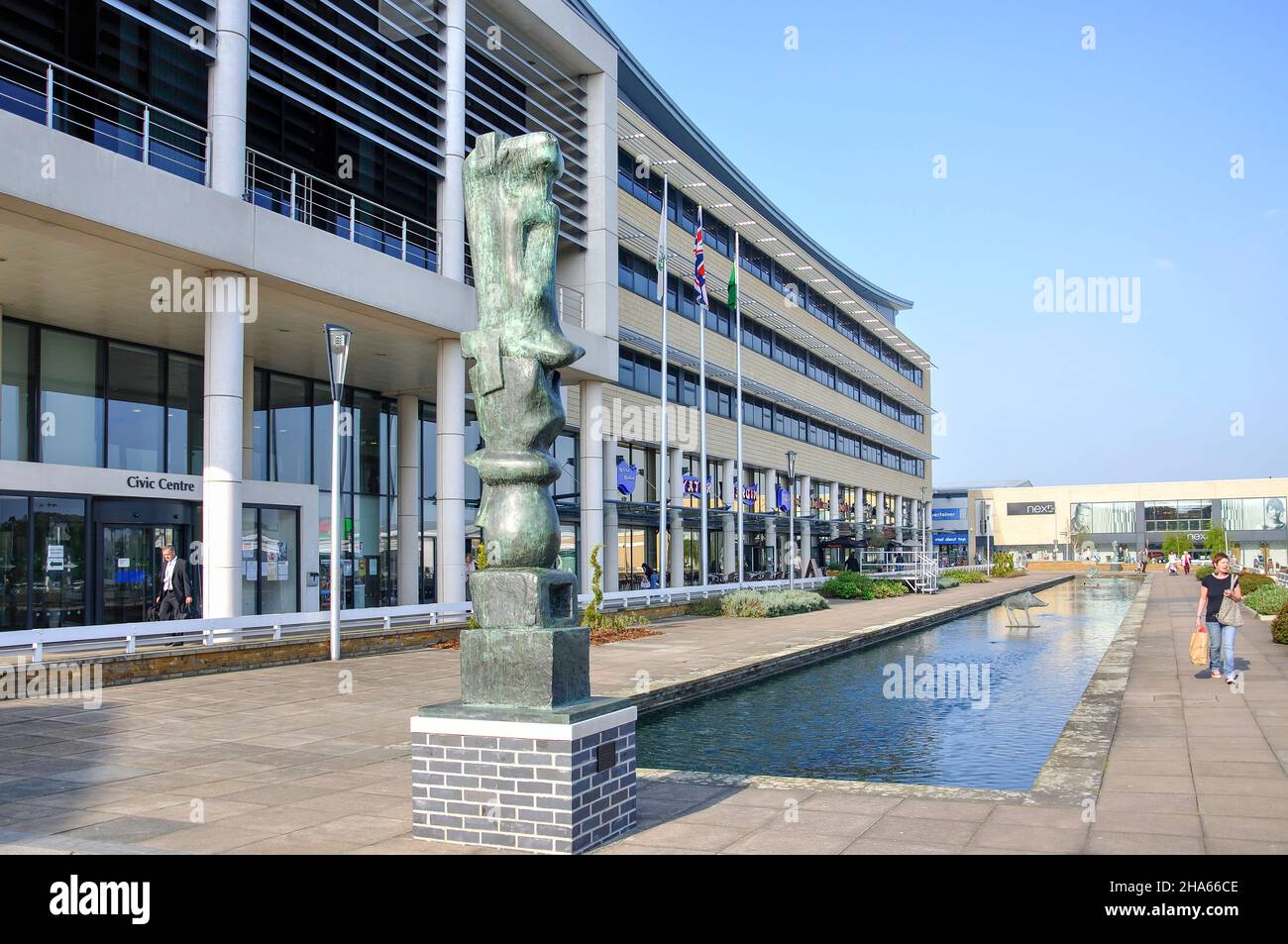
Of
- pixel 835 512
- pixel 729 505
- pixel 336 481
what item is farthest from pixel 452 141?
pixel 835 512

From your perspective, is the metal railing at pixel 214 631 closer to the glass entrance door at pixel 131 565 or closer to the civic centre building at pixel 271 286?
the civic centre building at pixel 271 286

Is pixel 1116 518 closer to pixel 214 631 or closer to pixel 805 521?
pixel 805 521

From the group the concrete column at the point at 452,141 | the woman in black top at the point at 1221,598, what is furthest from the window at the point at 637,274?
the woman in black top at the point at 1221,598

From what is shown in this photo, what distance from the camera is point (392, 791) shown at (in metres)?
8.03

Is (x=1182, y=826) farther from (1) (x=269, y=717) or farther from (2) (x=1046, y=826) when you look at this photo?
(1) (x=269, y=717)

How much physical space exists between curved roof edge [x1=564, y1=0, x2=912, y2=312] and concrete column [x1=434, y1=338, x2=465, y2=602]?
45.3 ft

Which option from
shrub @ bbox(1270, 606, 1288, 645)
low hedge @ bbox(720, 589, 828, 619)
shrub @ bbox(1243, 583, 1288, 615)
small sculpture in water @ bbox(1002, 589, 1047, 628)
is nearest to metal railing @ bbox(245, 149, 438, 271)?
low hedge @ bbox(720, 589, 828, 619)

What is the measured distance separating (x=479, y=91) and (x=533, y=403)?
2150cm

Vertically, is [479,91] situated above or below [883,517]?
above

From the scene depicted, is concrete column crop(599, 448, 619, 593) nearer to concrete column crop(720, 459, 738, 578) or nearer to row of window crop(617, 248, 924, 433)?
Answer: row of window crop(617, 248, 924, 433)

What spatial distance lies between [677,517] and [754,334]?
14327 millimetres

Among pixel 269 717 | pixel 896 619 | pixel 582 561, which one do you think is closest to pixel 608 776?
pixel 269 717
